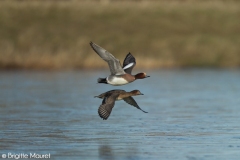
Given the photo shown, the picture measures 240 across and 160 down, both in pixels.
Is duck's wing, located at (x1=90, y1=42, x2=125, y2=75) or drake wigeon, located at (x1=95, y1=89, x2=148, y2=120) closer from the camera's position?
drake wigeon, located at (x1=95, y1=89, x2=148, y2=120)

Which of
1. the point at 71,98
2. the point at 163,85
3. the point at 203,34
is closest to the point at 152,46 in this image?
the point at 203,34

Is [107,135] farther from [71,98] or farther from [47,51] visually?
[47,51]

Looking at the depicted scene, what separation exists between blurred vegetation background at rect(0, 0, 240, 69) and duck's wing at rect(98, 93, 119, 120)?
15.7m

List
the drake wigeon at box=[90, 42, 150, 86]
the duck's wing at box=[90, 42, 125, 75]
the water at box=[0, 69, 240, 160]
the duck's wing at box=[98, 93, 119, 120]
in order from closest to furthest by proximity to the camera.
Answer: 1. the water at box=[0, 69, 240, 160]
2. the duck's wing at box=[98, 93, 119, 120]
3. the drake wigeon at box=[90, 42, 150, 86]
4. the duck's wing at box=[90, 42, 125, 75]

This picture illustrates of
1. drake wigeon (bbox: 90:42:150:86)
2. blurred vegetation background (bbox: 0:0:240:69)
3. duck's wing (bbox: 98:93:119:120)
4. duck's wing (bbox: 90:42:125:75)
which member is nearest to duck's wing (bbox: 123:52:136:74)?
drake wigeon (bbox: 90:42:150:86)

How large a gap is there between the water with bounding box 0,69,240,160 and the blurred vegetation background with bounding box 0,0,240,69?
5380 millimetres

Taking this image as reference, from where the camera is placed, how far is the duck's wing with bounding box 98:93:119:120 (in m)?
10.1

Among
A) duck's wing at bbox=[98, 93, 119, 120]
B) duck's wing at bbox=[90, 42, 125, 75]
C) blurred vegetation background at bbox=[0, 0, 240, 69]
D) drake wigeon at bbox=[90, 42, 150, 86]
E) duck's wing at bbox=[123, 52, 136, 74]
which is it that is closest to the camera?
duck's wing at bbox=[98, 93, 119, 120]

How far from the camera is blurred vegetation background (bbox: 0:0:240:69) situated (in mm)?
27250

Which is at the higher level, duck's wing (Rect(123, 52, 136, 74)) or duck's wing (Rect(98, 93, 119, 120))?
duck's wing (Rect(123, 52, 136, 74))

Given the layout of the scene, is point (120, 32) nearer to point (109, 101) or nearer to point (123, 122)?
point (123, 122)

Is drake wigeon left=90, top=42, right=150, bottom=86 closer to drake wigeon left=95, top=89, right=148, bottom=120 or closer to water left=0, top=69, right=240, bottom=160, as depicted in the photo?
drake wigeon left=95, top=89, right=148, bottom=120

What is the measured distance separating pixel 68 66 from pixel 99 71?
163 centimetres

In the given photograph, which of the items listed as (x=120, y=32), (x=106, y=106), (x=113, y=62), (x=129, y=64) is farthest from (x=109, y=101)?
(x=120, y=32)
